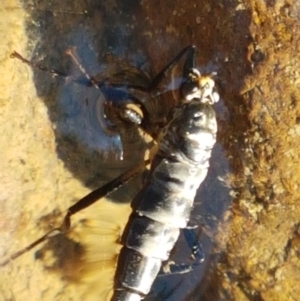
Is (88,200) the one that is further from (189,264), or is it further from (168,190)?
(189,264)

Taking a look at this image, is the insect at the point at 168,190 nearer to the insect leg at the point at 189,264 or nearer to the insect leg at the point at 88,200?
the insect leg at the point at 88,200

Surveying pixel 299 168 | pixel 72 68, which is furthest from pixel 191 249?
pixel 72 68

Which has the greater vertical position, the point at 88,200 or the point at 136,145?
the point at 136,145

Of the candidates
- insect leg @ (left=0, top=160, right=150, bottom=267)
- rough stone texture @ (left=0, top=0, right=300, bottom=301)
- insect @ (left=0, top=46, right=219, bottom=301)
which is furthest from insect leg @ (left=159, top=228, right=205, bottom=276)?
insect leg @ (left=0, top=160, right=150, bottom=267)

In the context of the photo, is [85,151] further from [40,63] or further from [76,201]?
[40,63]

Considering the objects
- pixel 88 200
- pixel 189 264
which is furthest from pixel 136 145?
pixel 189 264

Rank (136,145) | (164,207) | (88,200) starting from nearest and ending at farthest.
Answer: (164,207), (88,200), (136,145)

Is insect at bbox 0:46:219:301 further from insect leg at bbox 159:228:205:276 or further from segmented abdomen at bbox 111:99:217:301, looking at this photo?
insect leg at bbox 159:228:205:276
